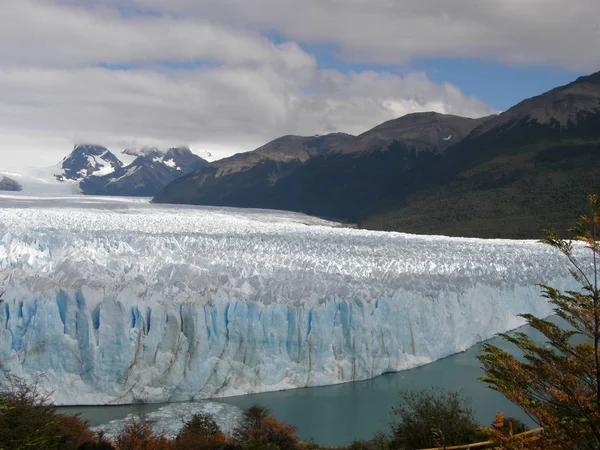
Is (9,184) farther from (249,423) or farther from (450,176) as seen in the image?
(249,423)

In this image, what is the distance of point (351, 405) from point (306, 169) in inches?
4225

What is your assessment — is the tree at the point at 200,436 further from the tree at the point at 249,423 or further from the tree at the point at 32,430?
the tree at the point at 32,430

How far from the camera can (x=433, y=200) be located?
234ft

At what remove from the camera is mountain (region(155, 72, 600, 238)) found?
194ft

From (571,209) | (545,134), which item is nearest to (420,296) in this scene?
(571,209)

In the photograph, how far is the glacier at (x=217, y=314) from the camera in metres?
15.5

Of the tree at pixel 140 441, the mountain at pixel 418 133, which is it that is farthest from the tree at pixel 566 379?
the mountain at pixel 418 133

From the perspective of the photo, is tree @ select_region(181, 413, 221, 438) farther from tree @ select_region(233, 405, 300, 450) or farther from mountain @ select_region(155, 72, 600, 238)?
mountain @ select_region(155, 72, 600, 238)

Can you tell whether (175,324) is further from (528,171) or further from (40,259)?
(528,171)

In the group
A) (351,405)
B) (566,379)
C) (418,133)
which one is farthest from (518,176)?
(566,379)

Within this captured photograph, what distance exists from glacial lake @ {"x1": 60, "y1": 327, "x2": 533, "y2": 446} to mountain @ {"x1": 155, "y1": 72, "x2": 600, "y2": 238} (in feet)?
113

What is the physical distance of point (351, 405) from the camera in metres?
16.0

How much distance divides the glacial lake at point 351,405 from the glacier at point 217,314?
0.32 metres

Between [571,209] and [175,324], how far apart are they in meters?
46.1
